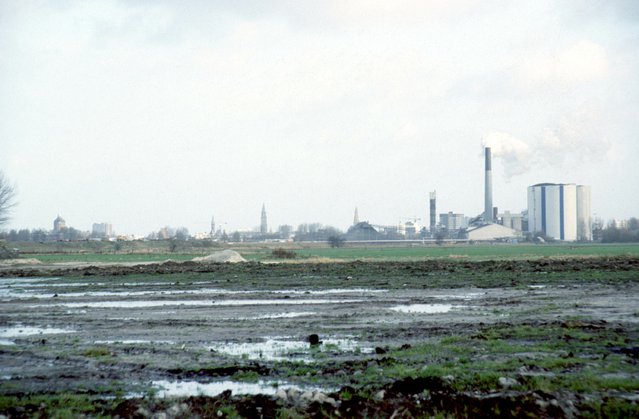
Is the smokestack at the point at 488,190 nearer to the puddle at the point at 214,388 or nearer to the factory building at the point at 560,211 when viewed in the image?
the factory building at the point at 560,211

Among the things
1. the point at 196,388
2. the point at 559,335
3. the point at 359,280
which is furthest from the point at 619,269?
the point at 196,388

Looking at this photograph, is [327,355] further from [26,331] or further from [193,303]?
[193,303]

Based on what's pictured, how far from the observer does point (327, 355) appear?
13164 millimetres

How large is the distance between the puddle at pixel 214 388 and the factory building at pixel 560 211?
177183mm

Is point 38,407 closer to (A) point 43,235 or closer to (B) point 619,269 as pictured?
(B) point 619,269

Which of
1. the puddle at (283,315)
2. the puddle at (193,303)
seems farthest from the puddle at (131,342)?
the puddle at (193,303)

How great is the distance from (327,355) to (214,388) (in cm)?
338

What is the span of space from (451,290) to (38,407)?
24.3 m

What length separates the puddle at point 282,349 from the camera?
1323cm

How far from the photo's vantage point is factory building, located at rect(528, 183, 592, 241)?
17688 cm

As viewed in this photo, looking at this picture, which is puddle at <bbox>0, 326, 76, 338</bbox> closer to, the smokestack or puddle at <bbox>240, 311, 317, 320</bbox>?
puddle at <bbox>240, 311, 317, 320</bbox>

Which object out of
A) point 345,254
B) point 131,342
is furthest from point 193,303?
point 345,254

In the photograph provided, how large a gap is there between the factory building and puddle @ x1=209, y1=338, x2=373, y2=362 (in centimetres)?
17274

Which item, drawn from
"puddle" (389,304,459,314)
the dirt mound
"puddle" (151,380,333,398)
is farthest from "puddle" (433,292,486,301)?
the dirt mound
